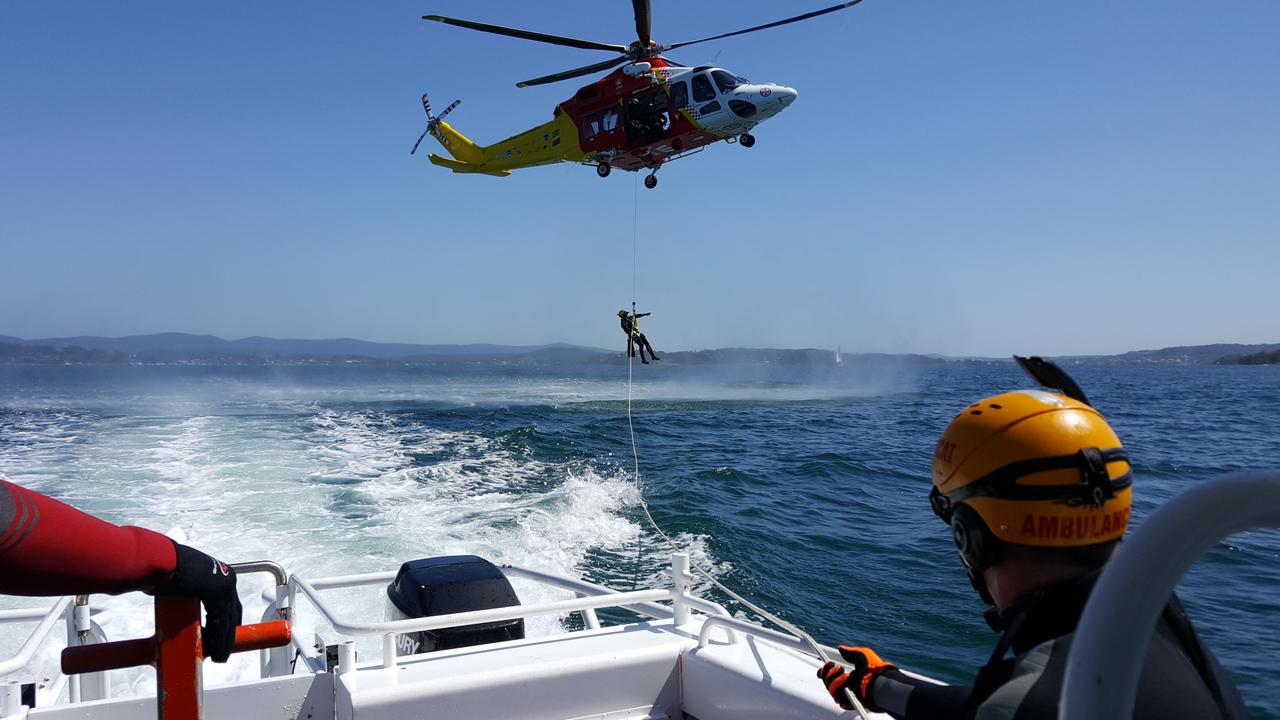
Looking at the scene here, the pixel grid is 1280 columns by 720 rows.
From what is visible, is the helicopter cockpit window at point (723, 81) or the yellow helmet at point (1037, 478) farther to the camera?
the helicopter cockpit window at point (723, 81)

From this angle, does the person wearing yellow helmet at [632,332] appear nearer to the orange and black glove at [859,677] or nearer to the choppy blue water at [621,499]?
the choppy blue water at [621,499]

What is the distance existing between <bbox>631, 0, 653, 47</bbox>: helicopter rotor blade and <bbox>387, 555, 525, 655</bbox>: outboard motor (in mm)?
11349

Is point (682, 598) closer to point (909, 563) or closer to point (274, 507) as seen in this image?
point (909, 563)

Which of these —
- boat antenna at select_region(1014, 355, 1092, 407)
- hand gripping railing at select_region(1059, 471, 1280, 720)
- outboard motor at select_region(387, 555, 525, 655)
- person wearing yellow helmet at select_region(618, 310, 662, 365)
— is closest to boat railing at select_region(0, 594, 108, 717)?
outboard motor at select_region(387, 555, 525, 655)

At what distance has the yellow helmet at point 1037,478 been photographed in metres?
1.33

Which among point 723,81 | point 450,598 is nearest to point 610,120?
point 723,81

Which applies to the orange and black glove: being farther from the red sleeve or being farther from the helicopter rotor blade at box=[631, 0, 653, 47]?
the helicopter rotor blade at box=[631, 0, 653, 47]

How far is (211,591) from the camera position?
150 cm

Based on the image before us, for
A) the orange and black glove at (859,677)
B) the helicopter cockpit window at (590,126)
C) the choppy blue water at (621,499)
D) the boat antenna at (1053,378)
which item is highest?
the helicopter cockpit window at (590,126)

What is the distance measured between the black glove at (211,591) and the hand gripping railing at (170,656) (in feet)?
0.08

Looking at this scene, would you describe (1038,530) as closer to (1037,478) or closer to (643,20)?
(1037,478)

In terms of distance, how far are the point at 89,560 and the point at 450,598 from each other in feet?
11.0

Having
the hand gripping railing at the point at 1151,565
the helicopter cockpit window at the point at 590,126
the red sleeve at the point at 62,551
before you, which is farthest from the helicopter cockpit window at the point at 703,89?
the hand gripping railing at the point at 1151,565

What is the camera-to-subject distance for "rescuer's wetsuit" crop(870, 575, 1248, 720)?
1.17 metres
